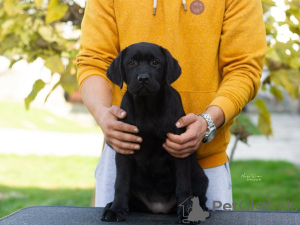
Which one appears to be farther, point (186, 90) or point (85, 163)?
point (85, 163)

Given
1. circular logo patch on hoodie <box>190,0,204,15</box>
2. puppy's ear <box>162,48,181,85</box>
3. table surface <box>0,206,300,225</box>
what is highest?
circular logo patch on hoodie <box>190,0,204,15</box>

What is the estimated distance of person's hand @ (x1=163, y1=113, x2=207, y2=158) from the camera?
187cm

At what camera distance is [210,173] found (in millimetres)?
2273

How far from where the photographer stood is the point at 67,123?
39.1 ft

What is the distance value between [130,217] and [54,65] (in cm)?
107

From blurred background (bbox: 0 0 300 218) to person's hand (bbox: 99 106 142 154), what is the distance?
0.82 meters

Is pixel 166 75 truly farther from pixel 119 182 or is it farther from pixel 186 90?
pixel 119 182

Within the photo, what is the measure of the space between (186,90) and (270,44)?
1041 millimetres

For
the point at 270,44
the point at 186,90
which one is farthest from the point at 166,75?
the point at 270,44

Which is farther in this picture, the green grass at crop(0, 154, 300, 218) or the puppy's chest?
the green grass at crop(0, 154, 300, 218)

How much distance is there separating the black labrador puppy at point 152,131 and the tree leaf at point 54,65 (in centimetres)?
69

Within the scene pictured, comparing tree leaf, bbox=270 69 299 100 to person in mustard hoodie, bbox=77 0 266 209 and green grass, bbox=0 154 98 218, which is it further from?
green grass, bbox=0 154 98 218

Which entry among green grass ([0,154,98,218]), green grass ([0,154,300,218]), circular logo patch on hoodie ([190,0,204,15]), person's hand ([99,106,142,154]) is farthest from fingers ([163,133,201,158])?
green grass ([0,154,98,218])

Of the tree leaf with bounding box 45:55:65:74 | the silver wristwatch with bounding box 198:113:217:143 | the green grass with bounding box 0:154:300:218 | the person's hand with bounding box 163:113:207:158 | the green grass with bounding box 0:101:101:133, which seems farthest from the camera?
the green grass with bounding box 0:101:101:133
